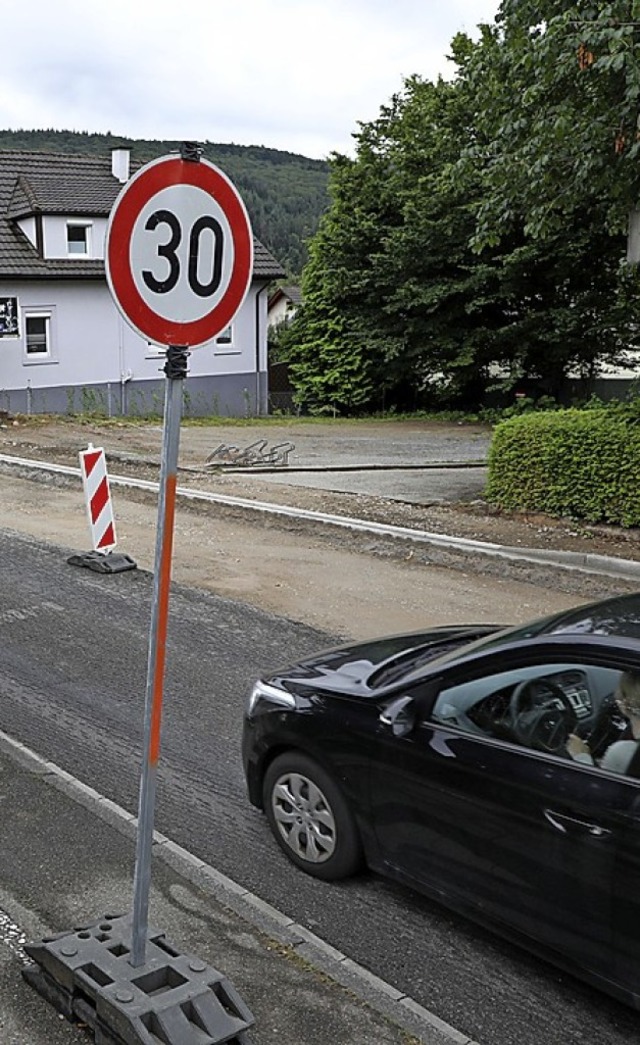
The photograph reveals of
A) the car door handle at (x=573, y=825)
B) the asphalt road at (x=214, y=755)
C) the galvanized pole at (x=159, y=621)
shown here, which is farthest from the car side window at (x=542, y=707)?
the galvanized pole at (x=159, y=621)

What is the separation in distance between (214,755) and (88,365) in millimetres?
27463

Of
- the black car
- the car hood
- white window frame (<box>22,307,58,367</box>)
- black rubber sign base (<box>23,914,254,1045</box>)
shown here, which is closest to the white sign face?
the black car

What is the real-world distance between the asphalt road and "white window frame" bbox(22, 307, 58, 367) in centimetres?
2095

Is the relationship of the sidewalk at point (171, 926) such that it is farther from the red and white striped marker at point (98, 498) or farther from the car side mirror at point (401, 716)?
the red and white striped marker at point (98, 498)

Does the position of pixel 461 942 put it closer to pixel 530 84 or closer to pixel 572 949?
pixel 572 949

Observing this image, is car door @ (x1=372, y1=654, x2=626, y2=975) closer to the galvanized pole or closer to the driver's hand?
the driver's hand

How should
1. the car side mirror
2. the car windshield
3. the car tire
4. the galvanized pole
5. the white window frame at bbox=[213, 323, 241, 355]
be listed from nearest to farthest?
1. the galvanized pole
2. the car windshield
3. the car side mirror
4. the car tire
5. the white window frame at bbox=[213, 323, 241, 355]

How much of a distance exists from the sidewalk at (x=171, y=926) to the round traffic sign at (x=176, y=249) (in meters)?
2.27

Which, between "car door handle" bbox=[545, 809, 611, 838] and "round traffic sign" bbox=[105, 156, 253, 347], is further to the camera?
"car door handle" bbox=[545, 809, 611, 838]

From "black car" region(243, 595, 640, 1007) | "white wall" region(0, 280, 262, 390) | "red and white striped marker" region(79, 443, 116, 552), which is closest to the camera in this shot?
"black car" region(243, 595, 640, 1007)

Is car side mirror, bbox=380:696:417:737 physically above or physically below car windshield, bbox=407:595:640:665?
below

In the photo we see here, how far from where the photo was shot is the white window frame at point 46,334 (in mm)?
30469

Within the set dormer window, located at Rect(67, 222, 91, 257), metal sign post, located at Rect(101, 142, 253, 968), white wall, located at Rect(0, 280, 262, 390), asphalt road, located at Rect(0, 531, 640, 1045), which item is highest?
dormer window, located at Rect(67, 222, 91, 257)

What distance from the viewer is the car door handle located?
347 cm
